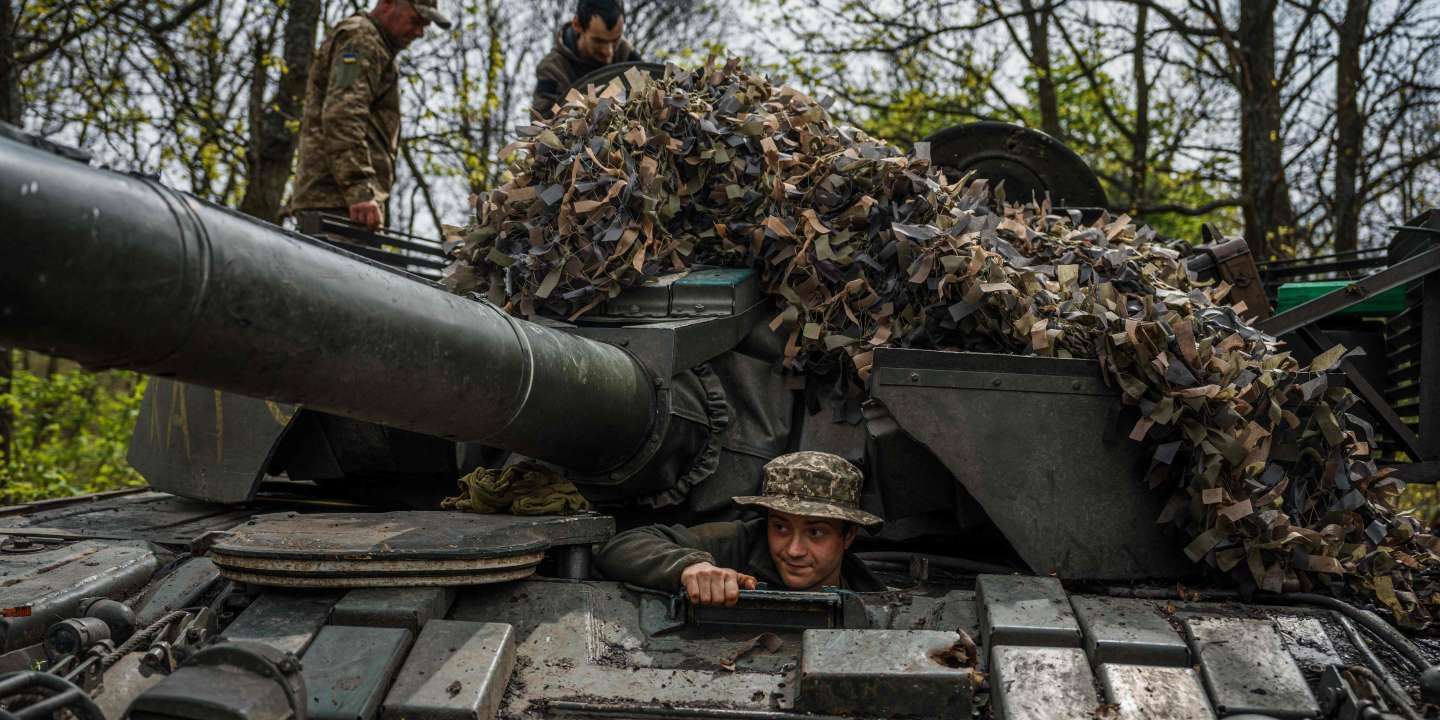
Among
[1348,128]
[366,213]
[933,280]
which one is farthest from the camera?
[1348,128]

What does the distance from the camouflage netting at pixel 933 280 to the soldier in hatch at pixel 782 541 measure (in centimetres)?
53

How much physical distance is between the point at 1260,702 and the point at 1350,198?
1053cm

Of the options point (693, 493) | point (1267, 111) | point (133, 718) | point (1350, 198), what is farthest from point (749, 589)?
point (1350, 198)

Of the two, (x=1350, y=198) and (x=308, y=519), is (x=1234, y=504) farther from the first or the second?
(x=1350, y=198)

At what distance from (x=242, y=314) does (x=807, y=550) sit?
6.17 feet

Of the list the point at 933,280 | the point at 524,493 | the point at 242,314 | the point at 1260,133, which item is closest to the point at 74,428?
the point at 1260,133

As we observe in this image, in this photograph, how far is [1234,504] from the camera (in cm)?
381

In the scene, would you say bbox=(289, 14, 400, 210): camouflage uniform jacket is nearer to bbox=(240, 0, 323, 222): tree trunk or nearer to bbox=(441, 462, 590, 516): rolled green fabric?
bbox=(441, 462, 590, 516): rolled green fabric

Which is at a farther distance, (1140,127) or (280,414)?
(1140,127)

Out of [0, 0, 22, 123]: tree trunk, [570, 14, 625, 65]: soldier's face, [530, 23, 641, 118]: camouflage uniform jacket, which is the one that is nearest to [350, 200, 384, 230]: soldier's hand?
[530, 23, 641, 118]: camouflage uniform jacket

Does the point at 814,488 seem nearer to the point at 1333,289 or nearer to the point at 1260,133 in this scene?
the point at 1333,289

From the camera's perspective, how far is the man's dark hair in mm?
6840

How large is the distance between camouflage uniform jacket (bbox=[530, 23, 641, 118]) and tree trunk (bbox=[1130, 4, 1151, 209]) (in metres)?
8.27

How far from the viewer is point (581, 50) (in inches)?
274
